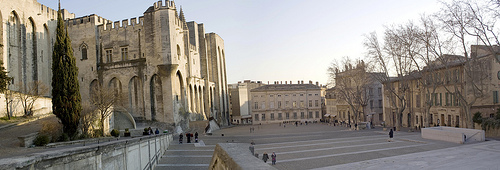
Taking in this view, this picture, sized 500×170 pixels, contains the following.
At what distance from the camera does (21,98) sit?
2553 cm

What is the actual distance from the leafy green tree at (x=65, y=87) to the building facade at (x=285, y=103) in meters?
44.8

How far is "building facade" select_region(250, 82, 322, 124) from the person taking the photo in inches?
2584

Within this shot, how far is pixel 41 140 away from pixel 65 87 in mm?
5116

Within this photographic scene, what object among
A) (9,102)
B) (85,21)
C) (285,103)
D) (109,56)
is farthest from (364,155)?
(285,103)

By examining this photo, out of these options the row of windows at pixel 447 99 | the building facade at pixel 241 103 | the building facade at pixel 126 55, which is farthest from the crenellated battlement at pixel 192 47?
the row of windows at pixel 447 99

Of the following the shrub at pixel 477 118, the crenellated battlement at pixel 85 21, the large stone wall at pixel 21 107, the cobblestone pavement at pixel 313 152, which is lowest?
the cobblestone pavement at pixel 313 152

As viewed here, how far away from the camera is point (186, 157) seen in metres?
21.2

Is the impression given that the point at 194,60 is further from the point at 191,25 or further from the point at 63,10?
the point at 63,10

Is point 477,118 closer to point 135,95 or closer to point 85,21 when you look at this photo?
point 135,95

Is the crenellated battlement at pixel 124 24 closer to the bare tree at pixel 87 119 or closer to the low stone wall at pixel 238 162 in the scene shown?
the bare tree at pixel 87 119

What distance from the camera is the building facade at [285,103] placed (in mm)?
65625

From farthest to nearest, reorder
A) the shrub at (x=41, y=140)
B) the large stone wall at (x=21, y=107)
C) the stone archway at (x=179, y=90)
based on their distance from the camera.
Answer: the stone archway at (x=179, y=90)
the large stone wall at (x=21, y=107)
the shrub at (x=41, y=140)

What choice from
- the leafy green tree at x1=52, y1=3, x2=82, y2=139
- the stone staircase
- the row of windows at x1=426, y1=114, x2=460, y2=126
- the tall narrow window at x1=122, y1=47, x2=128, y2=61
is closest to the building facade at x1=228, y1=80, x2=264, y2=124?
the tall narrow window at x1=122, y1=47, x2=128, y2=61

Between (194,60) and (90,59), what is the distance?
14.2 m
